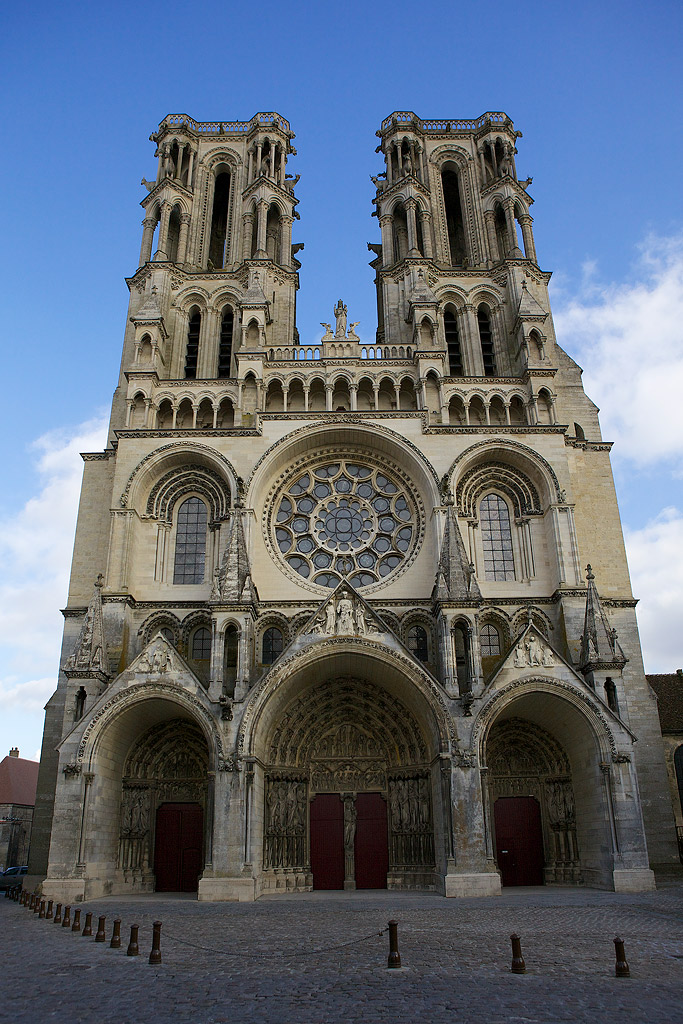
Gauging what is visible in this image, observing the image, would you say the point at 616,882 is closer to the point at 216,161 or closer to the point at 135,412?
the point at 135,412

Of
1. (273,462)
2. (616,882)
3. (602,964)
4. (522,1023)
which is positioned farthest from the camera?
(273,462)

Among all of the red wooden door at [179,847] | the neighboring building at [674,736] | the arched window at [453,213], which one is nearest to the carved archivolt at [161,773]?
the red wooden door at [179,847]

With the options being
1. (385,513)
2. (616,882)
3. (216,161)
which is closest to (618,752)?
(616,882)

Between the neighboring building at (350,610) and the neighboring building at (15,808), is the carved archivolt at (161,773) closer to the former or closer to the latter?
the neighboring building at (350,610)

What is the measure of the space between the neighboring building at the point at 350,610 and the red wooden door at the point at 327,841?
7cm

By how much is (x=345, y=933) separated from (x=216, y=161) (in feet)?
109

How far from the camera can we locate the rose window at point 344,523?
84.0 ft

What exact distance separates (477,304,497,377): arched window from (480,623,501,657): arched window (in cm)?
1021

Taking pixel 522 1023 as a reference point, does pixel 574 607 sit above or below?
above

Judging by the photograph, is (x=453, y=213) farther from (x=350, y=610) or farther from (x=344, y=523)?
(x=350, y=610)

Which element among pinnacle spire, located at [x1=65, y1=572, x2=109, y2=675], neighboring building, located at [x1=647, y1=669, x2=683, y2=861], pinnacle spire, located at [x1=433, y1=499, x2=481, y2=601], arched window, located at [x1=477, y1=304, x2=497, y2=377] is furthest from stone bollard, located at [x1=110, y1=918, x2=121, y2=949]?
neighboring building, located at [x1=647, y1=669, x2=683, y2=861]

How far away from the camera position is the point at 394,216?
34.0m

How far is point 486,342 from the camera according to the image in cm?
3094

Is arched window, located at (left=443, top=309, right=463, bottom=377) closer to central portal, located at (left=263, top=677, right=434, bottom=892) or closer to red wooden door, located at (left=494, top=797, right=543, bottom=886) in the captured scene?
central portal, located at (left=263, top=677, right=434, bottom=892)
